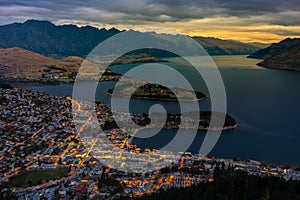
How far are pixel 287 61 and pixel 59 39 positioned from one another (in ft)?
241

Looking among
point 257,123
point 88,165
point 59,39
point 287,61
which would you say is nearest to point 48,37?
point 59,39

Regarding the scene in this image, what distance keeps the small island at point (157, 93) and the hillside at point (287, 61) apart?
26910 mm

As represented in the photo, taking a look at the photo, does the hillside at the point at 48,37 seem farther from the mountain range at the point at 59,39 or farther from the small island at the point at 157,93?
the small island at the point at 157,93

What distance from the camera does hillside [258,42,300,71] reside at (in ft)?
150

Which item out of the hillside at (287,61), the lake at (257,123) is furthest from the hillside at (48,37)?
the lake at (257,123)

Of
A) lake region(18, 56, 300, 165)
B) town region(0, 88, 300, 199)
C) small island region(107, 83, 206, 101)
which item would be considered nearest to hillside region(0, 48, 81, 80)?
lake region(18, 56, 300, 165)

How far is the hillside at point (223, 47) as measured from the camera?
100m

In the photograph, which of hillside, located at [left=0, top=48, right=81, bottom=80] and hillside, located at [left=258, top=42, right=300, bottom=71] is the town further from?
hillside, located at [left=258, top=42, right=300, bottom=71]

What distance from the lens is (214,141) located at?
1420cm

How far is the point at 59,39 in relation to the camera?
98500 mm

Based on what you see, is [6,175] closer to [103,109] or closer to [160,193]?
[160,193]

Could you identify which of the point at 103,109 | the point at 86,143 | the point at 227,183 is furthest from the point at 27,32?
the point at 227,183

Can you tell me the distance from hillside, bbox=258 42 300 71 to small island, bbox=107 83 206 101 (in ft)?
88.3

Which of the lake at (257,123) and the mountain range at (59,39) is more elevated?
the mountain range at (59,39)
